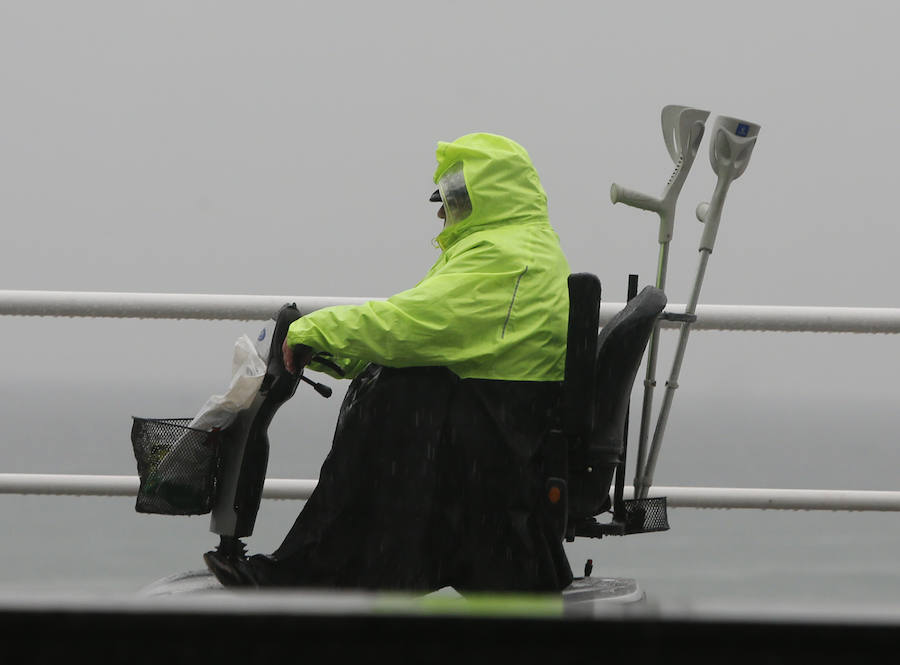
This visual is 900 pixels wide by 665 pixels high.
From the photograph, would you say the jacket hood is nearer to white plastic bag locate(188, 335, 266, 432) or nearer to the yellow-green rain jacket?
the yellow-green rain jacket

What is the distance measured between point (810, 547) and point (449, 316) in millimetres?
1647

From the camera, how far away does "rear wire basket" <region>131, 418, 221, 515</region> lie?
235 centimetres

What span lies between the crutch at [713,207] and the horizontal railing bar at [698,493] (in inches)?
12.3

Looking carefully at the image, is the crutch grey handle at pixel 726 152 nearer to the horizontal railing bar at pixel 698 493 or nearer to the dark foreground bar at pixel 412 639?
the horizontal railing bar at pixel 698 493

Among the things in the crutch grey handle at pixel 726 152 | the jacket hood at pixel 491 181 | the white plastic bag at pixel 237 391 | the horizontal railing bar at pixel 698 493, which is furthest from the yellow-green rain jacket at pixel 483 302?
the horizontal railing bar at pixel 698 493

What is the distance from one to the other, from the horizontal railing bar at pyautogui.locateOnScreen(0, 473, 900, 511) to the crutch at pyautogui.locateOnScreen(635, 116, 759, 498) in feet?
1.02

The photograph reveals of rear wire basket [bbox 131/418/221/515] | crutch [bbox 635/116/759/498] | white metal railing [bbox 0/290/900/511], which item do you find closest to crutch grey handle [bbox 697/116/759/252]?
crutch [bbox 635/116/759/498]

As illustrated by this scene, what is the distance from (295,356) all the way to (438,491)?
14.6 inches

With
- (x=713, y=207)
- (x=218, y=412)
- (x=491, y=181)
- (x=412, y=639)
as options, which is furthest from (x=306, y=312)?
(x=412, y=639)

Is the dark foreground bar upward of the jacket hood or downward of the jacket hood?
downward

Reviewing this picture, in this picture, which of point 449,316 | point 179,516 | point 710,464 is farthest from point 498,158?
point 710,464

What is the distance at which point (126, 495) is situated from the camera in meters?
3.12

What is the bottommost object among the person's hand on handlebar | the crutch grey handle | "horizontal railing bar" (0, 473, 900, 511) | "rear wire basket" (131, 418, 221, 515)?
"horizontal railing bar" (0, 473, 900, 511)

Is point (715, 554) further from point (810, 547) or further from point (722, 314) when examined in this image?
point (810, 547)
